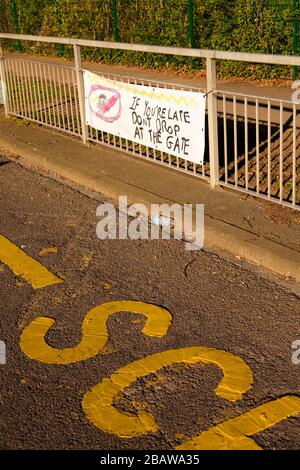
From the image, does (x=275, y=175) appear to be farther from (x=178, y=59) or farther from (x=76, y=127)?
(x=178, y=59)

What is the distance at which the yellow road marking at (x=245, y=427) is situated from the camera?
3.33 meters

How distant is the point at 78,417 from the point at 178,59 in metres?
11.8

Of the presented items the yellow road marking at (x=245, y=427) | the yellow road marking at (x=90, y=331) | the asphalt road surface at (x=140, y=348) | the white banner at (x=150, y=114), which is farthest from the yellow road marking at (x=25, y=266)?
the yellow road marking at (x=245, y=427)

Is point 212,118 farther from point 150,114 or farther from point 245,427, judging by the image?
point 245,427

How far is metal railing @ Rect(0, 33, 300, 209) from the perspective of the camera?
6062mm

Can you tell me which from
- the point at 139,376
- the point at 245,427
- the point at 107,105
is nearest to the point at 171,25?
the point at 107,105

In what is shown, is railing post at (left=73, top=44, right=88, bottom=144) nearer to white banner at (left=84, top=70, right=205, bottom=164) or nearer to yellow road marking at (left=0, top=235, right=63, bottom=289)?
white banner at (left=84, top=70, right=205, bottom=164)

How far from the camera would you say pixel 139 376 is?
3.95 meters

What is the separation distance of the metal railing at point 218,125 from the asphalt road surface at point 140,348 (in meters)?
1.22

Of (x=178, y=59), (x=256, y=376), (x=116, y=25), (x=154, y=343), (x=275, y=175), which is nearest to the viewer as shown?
(x=256, y=376)

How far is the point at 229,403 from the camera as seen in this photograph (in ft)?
12.0

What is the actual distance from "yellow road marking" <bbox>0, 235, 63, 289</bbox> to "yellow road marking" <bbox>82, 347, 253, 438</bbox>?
4.51 feet

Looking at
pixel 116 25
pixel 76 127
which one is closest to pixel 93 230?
pixel 76 127

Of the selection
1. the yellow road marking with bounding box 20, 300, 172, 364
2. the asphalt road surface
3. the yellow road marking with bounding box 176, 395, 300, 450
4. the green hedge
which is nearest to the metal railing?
the asphalt road surface
